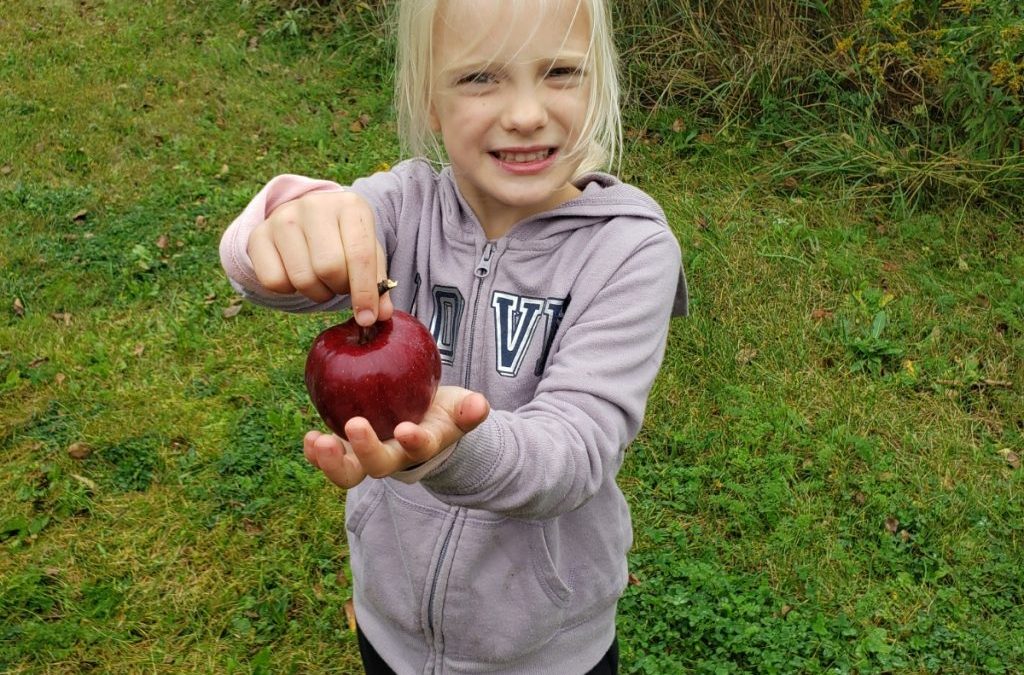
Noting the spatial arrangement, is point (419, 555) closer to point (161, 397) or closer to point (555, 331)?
point (555, 331)

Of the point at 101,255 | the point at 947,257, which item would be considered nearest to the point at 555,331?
the point at 947,257

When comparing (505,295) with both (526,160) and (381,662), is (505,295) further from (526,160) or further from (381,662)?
(381,662)

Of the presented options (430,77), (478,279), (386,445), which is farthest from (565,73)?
(386,445)

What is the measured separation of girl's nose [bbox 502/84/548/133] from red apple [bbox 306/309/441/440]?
0.35m

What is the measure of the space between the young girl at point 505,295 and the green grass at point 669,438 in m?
1.28

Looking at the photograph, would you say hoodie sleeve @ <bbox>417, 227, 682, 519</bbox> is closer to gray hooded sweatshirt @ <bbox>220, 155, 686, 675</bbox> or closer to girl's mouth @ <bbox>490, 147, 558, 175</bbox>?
gray hooded sweatshirt @ <bbox>220, 155, 686, 675</bbox>

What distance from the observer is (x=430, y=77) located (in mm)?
1440

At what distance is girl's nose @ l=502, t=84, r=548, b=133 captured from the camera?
1.34 m

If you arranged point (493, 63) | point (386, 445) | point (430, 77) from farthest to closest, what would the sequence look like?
1. point (430, 77)
2. point (493, 63)
3. point (386, 445)

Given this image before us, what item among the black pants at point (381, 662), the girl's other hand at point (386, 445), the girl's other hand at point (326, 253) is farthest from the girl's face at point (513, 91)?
the black pants at point (381, 662)

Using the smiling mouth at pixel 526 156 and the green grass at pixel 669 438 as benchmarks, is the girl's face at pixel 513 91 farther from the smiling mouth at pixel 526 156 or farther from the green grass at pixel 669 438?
the green grass at pixel 669 438

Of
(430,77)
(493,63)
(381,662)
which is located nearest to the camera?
(493,63)

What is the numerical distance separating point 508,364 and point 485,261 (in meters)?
0.17

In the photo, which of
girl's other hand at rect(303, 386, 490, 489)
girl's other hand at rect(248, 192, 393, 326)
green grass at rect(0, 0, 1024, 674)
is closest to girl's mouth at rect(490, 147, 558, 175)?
girl's other hand at rect(248, 192, 393, 326)
